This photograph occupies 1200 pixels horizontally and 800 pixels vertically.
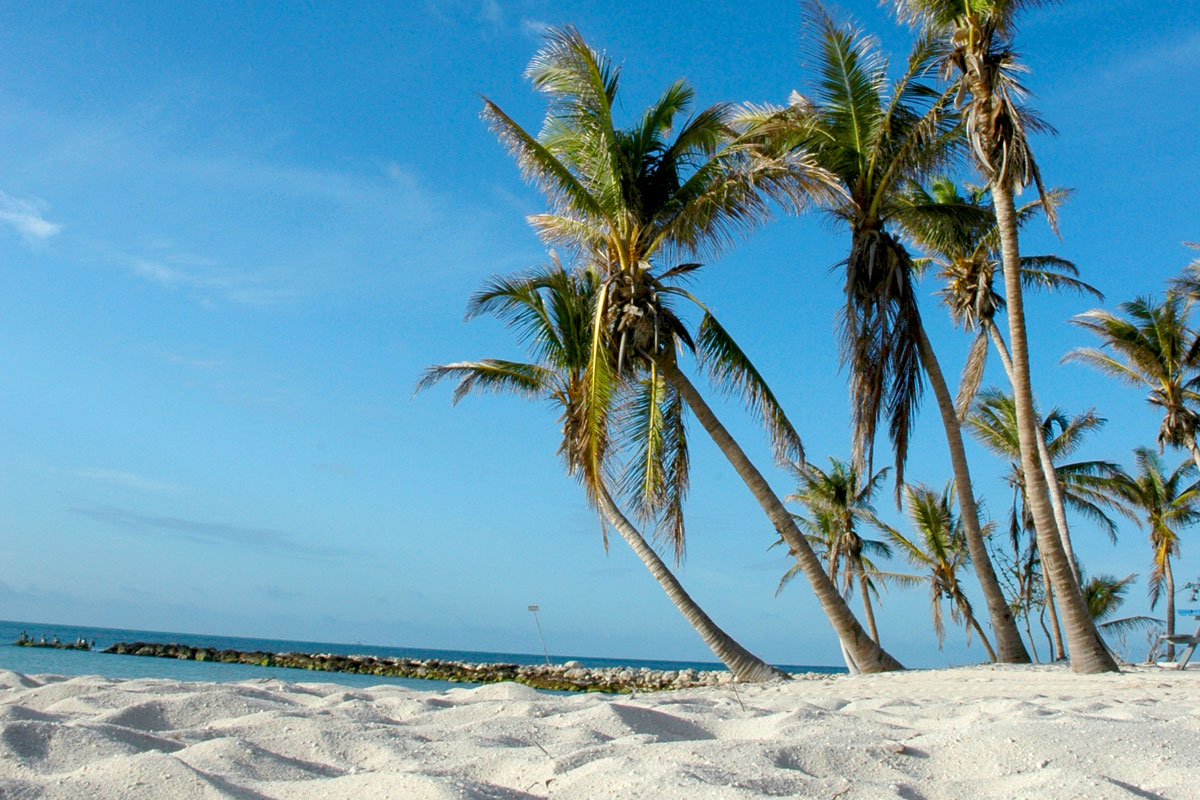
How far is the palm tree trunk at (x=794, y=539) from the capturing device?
9492 millimetres

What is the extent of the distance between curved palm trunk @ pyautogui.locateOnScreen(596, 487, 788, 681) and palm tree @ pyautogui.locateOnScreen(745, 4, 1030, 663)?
2699 mm

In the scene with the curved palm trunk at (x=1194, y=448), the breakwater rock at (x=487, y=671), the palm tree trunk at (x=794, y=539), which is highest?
the curved palm trunk at (x=1194, y=448)

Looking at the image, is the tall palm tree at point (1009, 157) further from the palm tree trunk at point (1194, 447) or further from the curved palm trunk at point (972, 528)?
the palm tree trunk at point (1194, 447)

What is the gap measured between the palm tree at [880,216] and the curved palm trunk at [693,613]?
8.85ft

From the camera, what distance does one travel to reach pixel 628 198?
10586 millimetres

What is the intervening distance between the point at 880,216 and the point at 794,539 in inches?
187

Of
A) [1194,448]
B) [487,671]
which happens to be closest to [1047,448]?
[1194,448]

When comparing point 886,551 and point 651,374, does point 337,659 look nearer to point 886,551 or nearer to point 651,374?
point 886,551

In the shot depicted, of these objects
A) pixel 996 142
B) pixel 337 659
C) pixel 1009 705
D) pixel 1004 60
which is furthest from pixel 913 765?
pixel 337 659

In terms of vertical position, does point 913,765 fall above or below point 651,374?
below

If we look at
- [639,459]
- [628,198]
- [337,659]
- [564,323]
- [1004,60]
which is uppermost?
[1004,60]

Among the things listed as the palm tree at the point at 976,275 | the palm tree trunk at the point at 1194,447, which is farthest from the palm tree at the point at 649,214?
the palm tree trunk at the point at 1194,447

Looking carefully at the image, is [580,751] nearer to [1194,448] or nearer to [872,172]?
[872,172]

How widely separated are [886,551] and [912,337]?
15653 mm
